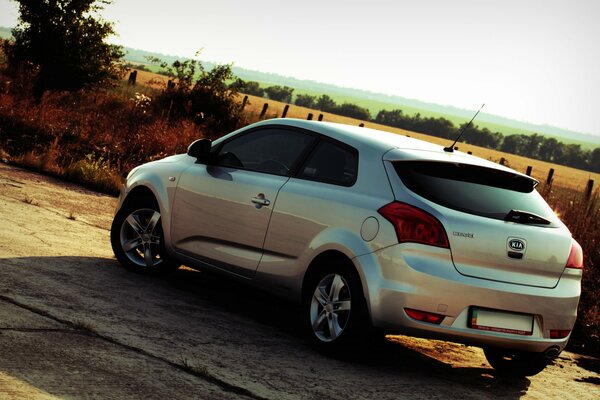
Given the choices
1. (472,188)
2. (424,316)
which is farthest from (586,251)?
(424,316)

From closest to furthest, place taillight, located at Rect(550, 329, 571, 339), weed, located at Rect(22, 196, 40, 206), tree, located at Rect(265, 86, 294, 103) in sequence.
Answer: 1. taillight, located at Rect(550, 329, 571, 339)
2. weed, located at Rect(22, 196, 40, 206)
3. tree, located at Rect(265, 86, 294, 103)

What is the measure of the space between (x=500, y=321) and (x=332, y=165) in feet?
5.77

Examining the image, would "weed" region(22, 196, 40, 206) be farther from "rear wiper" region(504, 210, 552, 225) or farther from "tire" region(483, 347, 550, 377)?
"rear wiper" region(504, 210, 552, 225)

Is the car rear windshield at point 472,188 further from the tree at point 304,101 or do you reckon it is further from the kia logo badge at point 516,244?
the tree at point 304,101

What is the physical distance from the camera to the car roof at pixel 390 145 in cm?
683

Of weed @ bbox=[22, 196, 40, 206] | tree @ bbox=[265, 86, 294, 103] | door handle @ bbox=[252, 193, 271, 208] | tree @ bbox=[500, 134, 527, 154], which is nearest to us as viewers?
→ door handle @ bbox=[252, 193, 271, 208]

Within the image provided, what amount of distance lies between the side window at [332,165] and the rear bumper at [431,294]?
2.66ft

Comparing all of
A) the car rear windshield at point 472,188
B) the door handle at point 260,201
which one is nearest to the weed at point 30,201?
the door handle at point 260,201

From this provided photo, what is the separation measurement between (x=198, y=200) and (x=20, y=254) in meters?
1.67

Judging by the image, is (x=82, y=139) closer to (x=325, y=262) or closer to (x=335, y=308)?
(x=325, y=262)

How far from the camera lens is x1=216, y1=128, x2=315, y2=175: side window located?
762 centimetres

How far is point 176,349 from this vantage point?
610 cm

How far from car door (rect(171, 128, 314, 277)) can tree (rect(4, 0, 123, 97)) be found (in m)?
15.3

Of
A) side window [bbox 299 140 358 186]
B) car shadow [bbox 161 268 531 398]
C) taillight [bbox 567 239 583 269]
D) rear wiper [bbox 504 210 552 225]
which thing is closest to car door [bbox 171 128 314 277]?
side window [bbox 299 140 358 186]
